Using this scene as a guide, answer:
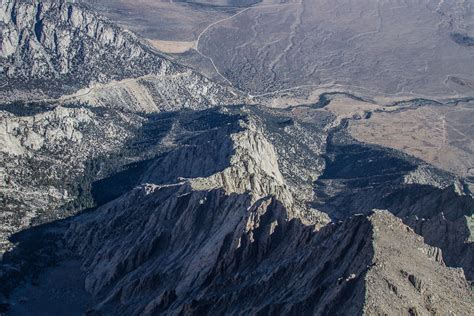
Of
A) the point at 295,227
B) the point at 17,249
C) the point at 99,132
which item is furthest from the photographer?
the point at 99,132

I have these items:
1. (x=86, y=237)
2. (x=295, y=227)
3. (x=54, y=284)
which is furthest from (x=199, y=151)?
(x=295, y=227)

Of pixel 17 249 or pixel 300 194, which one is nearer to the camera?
pixel 17 249

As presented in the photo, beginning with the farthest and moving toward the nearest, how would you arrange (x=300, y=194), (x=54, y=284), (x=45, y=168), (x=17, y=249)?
1. (x=300, y=194)
2. (x=45, y=168)
3. (x=17, y=249)
4. (x=54, y=284)

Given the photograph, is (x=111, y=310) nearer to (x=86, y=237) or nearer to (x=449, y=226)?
(x=86, y=237)

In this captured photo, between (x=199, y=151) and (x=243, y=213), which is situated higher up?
(x=243, y=213)

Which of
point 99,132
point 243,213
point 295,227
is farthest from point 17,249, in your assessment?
point 99,132

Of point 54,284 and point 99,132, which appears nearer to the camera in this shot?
point 54,284

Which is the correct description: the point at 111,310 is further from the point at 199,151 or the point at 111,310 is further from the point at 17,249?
the point at 199,151

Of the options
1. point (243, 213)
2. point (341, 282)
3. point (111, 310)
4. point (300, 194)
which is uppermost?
point (341, 282)

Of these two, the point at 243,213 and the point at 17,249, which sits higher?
the point at 243,213
